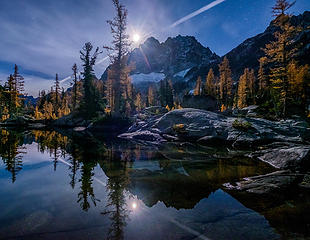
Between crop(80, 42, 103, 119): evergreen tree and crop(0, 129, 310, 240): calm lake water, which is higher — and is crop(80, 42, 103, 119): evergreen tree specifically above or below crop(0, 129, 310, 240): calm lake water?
above

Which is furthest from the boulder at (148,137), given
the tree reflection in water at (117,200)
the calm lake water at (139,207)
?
the calm lake water at (139,207)

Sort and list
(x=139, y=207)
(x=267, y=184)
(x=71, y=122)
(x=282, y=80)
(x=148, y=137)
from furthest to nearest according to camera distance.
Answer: (x=71, y=122), (x=282, y=80), (x=148, y=137), (x=267, y=184), (x=139, y=207)

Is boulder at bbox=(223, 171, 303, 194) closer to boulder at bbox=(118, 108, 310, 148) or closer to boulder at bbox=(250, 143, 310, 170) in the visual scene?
boulder at bbox=(250, 143, 310, 170)

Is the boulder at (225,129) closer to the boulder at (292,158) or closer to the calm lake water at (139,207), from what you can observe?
the boulder at (292,158)

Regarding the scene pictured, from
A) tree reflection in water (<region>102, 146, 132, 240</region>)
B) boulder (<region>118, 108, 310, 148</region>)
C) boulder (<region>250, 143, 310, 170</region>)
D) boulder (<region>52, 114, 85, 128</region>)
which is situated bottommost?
tree reflection in water (<region>102, 146, 132, 240</region>)

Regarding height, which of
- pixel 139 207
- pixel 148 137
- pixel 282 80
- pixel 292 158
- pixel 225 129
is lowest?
pixel 139 207

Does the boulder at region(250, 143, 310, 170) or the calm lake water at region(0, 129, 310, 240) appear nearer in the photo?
the calm lake water at region(0, 129, 310, 240)

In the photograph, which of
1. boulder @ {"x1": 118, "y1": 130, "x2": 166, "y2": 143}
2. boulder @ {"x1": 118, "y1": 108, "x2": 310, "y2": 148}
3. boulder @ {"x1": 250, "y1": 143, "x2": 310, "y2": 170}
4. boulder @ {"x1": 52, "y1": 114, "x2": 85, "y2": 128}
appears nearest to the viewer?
boulder @ {"x1": 250, "y1": 143, "x2": 310, "y2": 170}

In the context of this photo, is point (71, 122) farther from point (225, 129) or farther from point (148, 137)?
point (225, 129)

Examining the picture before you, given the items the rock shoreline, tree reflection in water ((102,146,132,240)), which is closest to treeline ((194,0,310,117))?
the rock shoreline

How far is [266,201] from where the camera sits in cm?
377

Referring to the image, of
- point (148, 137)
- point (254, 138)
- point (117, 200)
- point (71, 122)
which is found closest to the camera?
point (117, 200)

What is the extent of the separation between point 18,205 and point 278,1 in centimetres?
2590

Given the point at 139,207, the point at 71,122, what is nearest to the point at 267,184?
the point at 139,207
